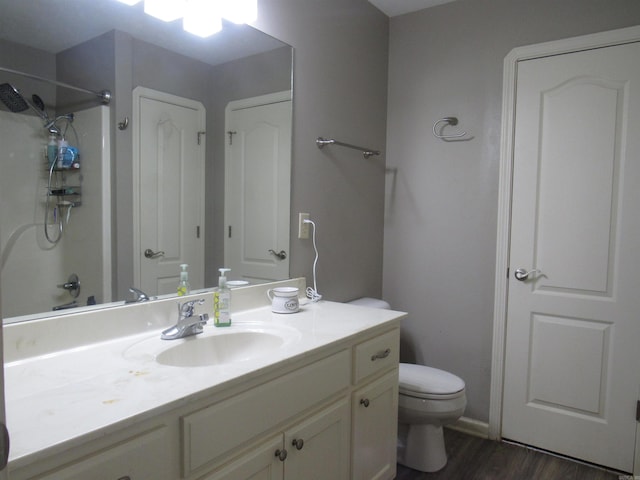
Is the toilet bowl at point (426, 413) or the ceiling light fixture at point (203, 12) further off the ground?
the ceiling light fixture at point (203, 12)

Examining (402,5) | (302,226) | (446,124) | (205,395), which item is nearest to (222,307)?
(205,395)

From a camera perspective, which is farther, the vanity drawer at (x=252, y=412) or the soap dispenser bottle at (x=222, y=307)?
the soap dispenser bottle at (x=222, y=307)

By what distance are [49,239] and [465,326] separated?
2080 mm

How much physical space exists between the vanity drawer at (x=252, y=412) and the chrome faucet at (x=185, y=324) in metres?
0.36

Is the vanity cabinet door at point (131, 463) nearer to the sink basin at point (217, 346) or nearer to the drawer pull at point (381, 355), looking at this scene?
the sink basin at point (217, 346)

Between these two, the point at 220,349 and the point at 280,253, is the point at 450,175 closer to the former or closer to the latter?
the point at 280,253

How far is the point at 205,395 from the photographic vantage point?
0.92 metres

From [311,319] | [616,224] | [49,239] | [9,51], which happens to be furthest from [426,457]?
[9,51]

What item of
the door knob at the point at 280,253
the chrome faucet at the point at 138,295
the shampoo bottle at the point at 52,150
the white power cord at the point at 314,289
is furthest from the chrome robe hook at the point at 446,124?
the shampoo bottle at the point at 52,150

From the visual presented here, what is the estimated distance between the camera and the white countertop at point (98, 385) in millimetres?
723

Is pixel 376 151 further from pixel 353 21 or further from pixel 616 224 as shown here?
pixel 616 224

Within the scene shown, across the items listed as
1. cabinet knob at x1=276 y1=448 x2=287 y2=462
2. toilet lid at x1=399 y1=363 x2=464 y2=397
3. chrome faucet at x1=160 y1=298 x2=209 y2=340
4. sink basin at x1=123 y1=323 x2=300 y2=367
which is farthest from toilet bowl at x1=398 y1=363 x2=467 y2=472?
chrome faucet at x1=160 y1=298 x2=209 y2=340

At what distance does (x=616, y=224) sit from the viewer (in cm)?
200

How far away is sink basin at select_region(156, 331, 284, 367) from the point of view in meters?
1.25
